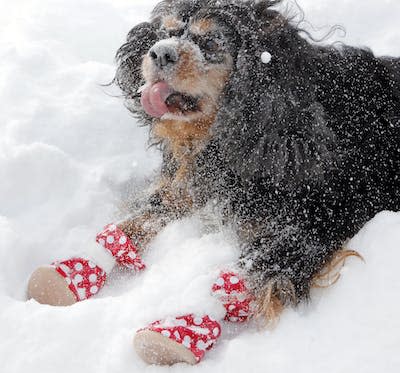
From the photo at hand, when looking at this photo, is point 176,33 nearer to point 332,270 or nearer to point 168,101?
point 168,101

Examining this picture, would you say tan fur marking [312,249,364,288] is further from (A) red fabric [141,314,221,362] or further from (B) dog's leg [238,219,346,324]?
(A) red fabric [141,314,221,362]

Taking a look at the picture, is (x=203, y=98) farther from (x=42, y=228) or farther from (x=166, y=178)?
(x=42, y=228)

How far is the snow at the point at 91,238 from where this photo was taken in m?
2.18

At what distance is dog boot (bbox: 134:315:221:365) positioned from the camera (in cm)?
221

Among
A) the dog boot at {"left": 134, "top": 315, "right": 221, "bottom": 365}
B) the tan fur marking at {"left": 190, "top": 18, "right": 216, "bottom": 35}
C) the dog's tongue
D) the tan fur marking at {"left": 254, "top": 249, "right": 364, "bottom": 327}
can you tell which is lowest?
the dog boot at {"left": 134, "top": 315, "right": 221, "bottom": 365}

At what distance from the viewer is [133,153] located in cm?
412

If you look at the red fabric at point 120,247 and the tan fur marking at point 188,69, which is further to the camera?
the red fabric at point 120,247

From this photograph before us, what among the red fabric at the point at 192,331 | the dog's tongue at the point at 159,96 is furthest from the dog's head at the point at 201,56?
the red fabric at the point at 192,331

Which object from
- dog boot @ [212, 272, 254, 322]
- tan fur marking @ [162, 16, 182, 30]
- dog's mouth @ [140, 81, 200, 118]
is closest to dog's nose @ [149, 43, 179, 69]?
dog's mouth @ [140, 81, 200, 118]

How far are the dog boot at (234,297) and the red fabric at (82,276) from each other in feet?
2.08

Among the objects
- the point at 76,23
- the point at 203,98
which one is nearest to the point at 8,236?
the point at 203,98

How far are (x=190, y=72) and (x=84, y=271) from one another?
1079mm

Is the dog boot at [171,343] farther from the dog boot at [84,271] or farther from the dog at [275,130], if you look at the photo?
the dog boot at [84,271]

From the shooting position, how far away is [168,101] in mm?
2832
